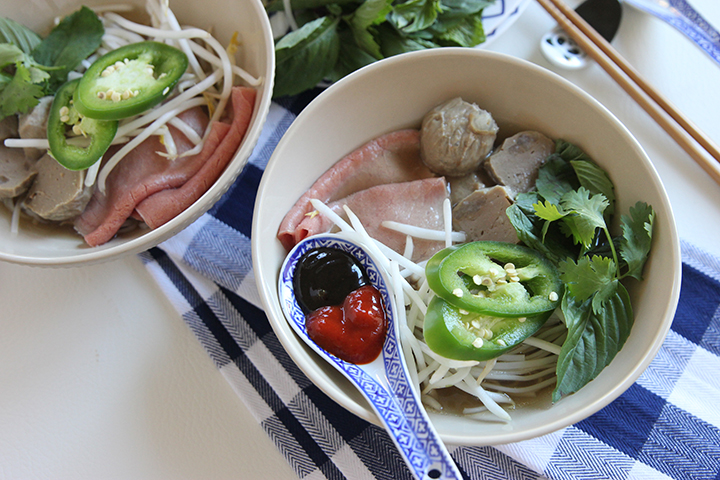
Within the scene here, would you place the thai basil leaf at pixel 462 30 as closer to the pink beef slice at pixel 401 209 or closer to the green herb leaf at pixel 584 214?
the pink beef slice at pixel 401 209

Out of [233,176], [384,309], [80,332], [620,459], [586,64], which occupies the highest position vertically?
[586,64]

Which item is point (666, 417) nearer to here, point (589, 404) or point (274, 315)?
point (589, 404)

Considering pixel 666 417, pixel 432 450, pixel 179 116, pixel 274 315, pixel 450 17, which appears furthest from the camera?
pixel 450 17

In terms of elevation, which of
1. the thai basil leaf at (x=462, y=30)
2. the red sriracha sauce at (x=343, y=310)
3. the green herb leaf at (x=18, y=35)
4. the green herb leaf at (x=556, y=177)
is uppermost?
the thai basil leaf at (x=462, y=30)

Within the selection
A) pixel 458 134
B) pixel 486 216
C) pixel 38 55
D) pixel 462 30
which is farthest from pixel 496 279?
pixel 38 55

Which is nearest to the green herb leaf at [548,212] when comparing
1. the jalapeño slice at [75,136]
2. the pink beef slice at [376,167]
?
the pink beef slice at [376,167]

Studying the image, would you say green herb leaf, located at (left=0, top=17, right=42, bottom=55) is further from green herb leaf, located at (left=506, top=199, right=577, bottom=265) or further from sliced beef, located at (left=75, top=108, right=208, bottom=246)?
green herb leaf, located at (left=506, top=199, right=577, bottom=265)

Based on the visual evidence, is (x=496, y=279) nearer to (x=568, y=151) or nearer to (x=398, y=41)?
(x=568, y=151)

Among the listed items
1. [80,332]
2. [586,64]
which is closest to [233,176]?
[80,332]
